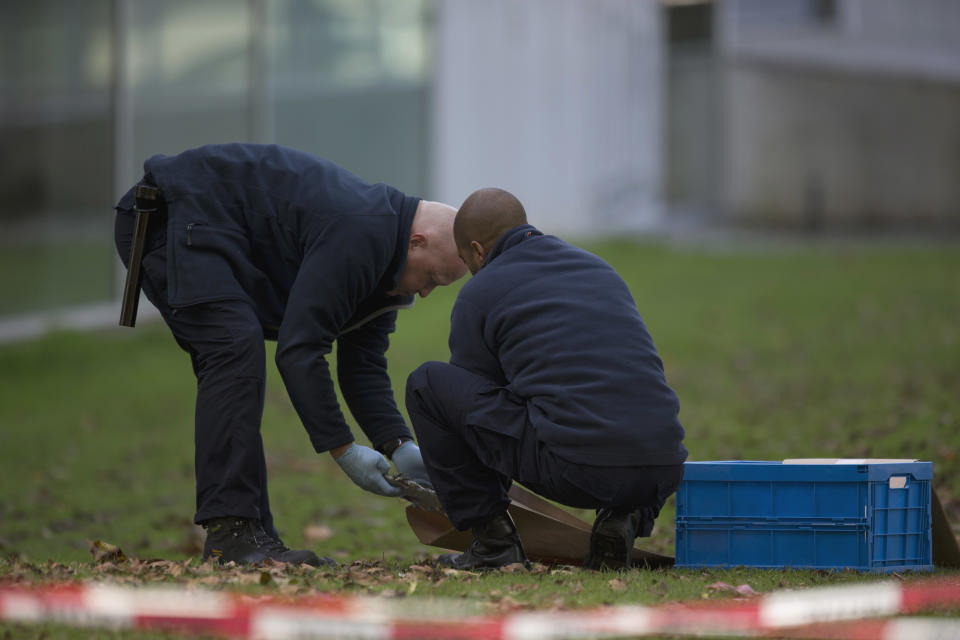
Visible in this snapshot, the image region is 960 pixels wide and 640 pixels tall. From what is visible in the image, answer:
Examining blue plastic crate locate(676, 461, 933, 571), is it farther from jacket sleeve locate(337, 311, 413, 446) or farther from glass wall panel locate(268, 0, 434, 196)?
glass wall panel locate(268, 0, 434, 196)

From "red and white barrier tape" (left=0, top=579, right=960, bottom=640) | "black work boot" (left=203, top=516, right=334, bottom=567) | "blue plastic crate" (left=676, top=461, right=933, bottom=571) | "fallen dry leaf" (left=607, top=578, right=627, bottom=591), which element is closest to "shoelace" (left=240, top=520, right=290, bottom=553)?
"black work boot" (left=203, top=516, right=334, bottom=567)

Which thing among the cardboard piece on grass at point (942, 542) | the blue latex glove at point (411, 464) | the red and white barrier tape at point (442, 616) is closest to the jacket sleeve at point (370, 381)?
the blue latex glove at point (411, 464)

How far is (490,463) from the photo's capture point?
4039 millimetres

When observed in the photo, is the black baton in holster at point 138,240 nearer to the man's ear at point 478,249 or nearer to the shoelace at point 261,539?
the shoelace at point 261,539

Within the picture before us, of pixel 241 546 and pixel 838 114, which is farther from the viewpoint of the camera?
pixel 838 114

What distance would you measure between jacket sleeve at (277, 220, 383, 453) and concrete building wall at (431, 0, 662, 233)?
16001 mm

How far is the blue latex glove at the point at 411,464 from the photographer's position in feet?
14.9

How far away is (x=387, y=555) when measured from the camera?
17.8 ft

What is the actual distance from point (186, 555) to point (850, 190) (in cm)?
3354

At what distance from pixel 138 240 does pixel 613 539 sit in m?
1.95

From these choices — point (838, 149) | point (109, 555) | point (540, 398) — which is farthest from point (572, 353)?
point (838, 149)

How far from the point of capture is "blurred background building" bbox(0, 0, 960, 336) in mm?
14016

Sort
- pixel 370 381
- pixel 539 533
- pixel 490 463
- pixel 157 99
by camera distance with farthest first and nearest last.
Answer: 1. pixel 157 99
2. pixel 370 381
3. pixel 539 533
4. pixel 490 463

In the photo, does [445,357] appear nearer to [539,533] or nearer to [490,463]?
Answer: [539,533]
